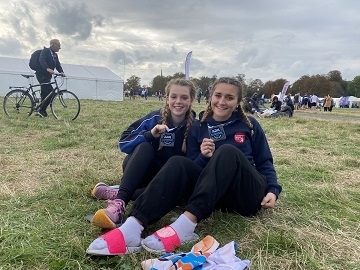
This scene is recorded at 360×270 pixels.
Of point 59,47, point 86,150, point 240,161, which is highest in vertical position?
point 59,47

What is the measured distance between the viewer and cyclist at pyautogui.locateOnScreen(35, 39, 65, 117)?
820 centimetres

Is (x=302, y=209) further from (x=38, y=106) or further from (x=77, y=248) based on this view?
(x=38, y=106)

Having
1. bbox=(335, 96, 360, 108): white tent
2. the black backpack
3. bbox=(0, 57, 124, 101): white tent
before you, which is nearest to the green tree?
the black backpack

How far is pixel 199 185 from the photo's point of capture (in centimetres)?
203

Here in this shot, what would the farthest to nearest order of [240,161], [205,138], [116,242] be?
[205,138], [240,161], [116,242]

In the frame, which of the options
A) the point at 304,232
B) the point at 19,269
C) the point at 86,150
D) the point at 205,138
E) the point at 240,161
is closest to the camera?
the point at 19,269

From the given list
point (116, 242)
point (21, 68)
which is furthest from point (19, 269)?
point (21, 68)

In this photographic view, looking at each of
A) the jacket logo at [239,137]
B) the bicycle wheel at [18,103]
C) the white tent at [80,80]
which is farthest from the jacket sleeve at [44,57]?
the white tent at [80,80]

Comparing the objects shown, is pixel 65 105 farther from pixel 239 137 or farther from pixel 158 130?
pixel 239 137

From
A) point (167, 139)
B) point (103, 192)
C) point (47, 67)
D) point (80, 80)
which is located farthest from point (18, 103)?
point (80, 80)

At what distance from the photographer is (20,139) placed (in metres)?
5.57

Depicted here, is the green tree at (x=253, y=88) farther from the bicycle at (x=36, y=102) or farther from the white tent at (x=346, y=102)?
the white tent at (x=346, y=102)

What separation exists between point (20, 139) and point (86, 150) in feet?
4.55

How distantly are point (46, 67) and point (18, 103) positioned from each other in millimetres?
1373
